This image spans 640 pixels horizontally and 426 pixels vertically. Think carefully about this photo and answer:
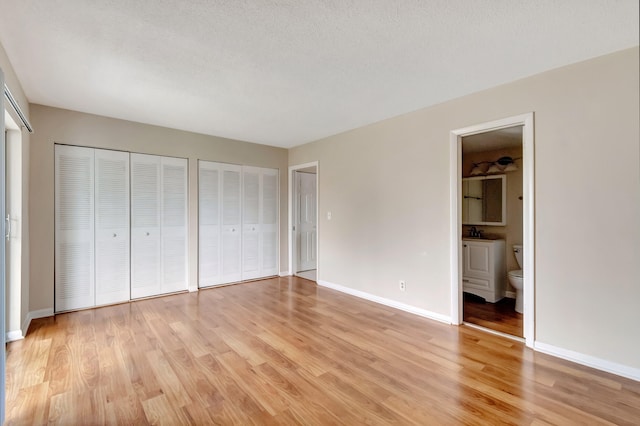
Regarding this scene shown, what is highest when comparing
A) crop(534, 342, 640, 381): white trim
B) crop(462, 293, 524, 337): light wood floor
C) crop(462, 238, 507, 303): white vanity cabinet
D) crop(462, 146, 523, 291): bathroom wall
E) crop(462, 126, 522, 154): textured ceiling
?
crop(462, 126, 522, 154): textured ceiling

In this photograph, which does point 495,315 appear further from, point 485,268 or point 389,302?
point 389,302

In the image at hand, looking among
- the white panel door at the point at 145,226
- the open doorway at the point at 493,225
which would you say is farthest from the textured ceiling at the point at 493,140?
the white panel door at the point at 145,226

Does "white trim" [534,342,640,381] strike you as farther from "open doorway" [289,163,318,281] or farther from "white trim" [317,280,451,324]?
"open doorway" [289,163,318,281]

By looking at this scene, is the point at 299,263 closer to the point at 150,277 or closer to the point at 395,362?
the point at 150,277

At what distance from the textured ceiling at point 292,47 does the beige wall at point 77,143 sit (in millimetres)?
282

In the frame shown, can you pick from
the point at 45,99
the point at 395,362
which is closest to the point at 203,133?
the point at 45,99

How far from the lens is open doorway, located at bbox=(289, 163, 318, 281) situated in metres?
5.15

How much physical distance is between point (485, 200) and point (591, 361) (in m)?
2.44

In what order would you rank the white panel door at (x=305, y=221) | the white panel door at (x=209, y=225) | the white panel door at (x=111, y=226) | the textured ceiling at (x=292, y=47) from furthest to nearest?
the white panel door at (x=305, y=221), the white panel door at (x=209, y=225), the white panel door at (x=111, y=226), the textured ceiling at (x=292, y=47)

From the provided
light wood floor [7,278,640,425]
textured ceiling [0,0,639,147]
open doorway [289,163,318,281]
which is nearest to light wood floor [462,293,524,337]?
light wood floor [7,278,640,425]

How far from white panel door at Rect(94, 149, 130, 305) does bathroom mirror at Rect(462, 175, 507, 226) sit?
15.5 feet

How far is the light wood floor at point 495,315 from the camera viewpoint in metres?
2.85

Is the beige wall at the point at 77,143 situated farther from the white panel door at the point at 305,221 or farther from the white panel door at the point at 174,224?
the white panel door at the point at 305,221

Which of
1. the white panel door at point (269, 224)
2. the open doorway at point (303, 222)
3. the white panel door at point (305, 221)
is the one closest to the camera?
the white panel door at point (269, 224)
